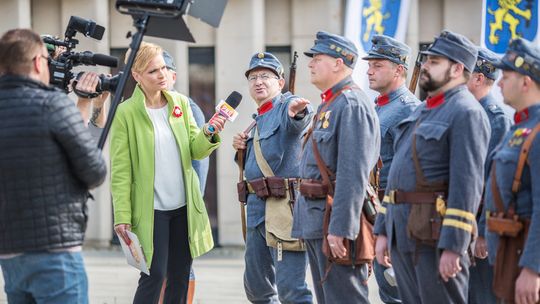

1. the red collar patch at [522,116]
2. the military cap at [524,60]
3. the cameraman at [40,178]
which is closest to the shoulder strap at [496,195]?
the red collar patch at [522,116]

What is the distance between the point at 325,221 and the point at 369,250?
1.01 feet

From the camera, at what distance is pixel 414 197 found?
6.50 meters

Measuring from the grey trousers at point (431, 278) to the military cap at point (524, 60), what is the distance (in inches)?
40.0

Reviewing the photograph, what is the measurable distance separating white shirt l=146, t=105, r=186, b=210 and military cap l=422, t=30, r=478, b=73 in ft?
7.35

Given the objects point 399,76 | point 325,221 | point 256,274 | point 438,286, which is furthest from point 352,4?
point 438,286

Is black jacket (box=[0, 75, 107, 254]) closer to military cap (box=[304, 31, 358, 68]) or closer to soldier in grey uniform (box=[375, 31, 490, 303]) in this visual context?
soldier in grey uniform (box=[375, 31, 490, 303])

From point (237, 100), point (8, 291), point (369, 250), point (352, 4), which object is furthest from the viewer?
point (352, 4)

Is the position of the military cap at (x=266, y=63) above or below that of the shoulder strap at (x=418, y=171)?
above

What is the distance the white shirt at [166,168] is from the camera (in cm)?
819

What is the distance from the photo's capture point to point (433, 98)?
6.66 m

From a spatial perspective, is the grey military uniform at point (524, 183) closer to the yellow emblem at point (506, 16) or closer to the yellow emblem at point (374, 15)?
the yellow emblem at point (506, 16)

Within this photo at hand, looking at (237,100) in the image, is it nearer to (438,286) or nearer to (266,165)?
(266,165)

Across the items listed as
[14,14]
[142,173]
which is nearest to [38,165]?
[142,173]

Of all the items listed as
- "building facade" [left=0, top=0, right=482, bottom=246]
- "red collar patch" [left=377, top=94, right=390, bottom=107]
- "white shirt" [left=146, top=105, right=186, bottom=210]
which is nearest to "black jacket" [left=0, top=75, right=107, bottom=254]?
"white shirt" [left=146, top=105, right=186, bottom=210]
